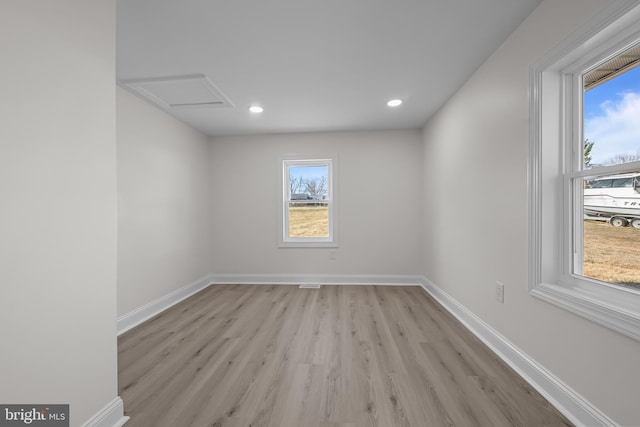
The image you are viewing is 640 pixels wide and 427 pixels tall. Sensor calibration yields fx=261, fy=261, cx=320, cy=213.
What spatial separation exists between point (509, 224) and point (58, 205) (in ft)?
8.77

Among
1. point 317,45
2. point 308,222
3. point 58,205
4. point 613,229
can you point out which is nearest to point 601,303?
point 613,229

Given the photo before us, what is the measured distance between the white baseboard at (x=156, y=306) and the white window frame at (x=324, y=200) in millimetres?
1381

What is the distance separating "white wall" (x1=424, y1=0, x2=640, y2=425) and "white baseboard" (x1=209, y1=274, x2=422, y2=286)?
81 cm

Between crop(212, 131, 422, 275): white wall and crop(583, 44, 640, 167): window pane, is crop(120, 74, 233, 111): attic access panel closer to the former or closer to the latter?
crop(212, 131, 422, 275): white wall

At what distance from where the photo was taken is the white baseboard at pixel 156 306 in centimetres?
259

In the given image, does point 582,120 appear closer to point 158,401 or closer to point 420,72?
point 420,72

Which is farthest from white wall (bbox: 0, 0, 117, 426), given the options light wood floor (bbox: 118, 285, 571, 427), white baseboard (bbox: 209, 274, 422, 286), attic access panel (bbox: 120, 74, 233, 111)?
white baseboard (bbox: 209, 274, 422, 286)

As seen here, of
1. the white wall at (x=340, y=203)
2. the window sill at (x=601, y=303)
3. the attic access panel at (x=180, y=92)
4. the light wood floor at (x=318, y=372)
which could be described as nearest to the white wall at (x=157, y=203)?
the attic access panel at (x=180, y=92)

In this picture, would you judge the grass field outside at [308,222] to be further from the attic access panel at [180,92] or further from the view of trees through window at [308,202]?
the attic access panel at [180,92]

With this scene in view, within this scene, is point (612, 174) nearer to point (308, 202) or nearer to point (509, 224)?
point (509, 224)

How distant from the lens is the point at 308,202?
14.0 feet

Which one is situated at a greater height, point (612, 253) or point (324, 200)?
point (324, 200)

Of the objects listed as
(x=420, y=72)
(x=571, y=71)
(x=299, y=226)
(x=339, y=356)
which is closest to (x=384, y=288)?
(x=299, y=226)

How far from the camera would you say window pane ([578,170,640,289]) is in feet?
4.25
